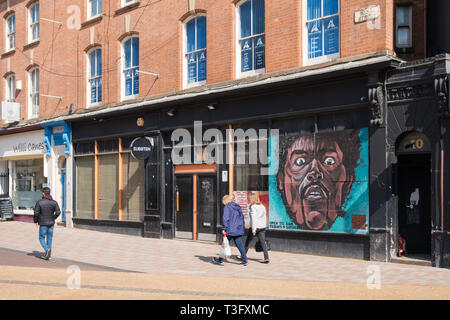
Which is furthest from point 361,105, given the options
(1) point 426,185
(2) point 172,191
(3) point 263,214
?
(2) point 172,191

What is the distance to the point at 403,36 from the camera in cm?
1274

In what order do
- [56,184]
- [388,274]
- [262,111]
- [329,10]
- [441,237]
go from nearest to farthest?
[388,274]
[441,237]
[329,10]
[262,111]
[56,184]

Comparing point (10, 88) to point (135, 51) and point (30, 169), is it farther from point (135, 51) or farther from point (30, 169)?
point (135, 51)

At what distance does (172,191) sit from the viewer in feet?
55.5

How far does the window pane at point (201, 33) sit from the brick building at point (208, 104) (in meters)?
0.06

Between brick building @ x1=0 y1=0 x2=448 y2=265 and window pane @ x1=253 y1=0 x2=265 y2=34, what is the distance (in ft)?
0.14

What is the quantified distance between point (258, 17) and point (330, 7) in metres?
2.39

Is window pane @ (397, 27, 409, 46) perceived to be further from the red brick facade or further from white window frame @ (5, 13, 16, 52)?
white window frame @ (5, 13, 16, 52)

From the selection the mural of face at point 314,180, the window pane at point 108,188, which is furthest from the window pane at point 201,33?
the window pane at point 108,188

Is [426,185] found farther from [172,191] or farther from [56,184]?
[56,184]

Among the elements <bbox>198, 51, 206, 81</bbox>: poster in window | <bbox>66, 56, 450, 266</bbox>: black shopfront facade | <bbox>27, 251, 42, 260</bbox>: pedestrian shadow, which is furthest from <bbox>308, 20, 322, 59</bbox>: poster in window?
<bbox>27, 251, 42, 260</bbox>: pedestrian shadow

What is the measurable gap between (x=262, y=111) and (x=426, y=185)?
459 centimetres

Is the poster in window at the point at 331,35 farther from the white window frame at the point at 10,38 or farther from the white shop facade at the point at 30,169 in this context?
the white window frame at the point at 10,38

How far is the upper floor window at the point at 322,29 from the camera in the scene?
43.2 ft
